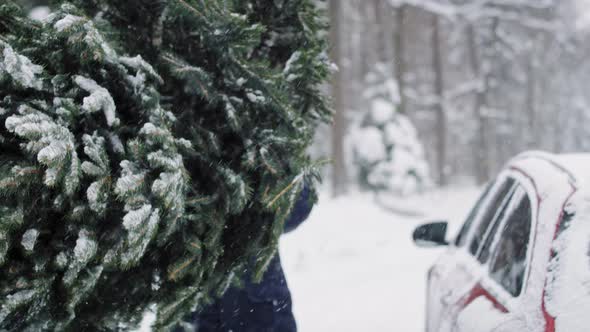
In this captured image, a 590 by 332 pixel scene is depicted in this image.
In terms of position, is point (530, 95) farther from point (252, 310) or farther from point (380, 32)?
point (252, 310)

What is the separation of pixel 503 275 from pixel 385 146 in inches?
792

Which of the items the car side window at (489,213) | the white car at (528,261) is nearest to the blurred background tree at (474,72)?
the car side window at (489,213)

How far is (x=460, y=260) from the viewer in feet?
11.8

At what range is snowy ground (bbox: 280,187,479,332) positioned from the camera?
21.8 ft

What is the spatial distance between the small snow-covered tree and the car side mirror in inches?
714

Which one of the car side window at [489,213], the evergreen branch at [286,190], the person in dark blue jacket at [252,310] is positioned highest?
the evergreen branch at [286,190]

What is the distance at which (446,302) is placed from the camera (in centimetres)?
316

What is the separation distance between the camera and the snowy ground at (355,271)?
6.64 m

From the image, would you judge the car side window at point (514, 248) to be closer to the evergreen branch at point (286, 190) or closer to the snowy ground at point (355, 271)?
the evergreen branch at point (286, 190)

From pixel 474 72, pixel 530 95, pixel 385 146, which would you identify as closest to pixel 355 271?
pixel 385 146

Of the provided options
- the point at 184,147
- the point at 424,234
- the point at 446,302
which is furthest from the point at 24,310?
the point at 424,234

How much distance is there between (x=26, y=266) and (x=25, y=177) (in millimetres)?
451

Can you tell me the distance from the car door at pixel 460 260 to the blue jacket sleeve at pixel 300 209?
96 cm

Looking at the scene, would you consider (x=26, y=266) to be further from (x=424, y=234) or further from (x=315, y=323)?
(x=315, y=323)
